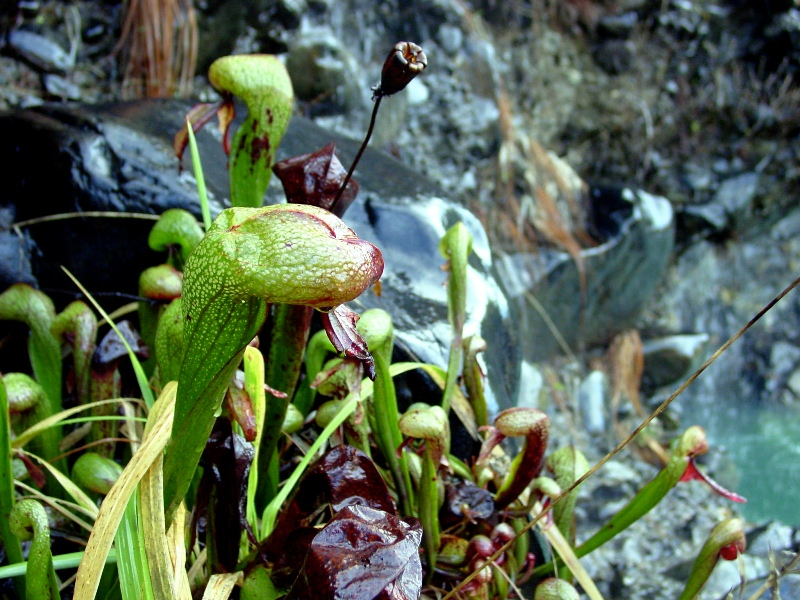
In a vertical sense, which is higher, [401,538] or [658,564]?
[401,538]

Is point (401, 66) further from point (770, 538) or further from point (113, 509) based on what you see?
point (770, 538)

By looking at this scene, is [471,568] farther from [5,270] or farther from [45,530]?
[5,270]

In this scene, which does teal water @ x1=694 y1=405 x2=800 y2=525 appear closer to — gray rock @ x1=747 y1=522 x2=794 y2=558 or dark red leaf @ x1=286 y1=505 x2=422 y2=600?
gray rock @ x1=747 y1=522 x2=794 y2=558

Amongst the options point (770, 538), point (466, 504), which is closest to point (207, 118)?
point (466, 504)

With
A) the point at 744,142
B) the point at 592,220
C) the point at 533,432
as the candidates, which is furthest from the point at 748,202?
the point at 533,432

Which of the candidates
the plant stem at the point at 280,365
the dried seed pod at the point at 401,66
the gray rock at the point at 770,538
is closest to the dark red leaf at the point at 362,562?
the plant stem at the point at 280,365

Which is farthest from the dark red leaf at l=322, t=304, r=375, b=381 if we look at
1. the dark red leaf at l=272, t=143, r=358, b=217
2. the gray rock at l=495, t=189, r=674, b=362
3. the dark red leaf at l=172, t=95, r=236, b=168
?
the gray rock at l=495, t=189, r=674, b=362

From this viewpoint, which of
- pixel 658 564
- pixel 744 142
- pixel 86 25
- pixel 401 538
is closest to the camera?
pixel 401 538
